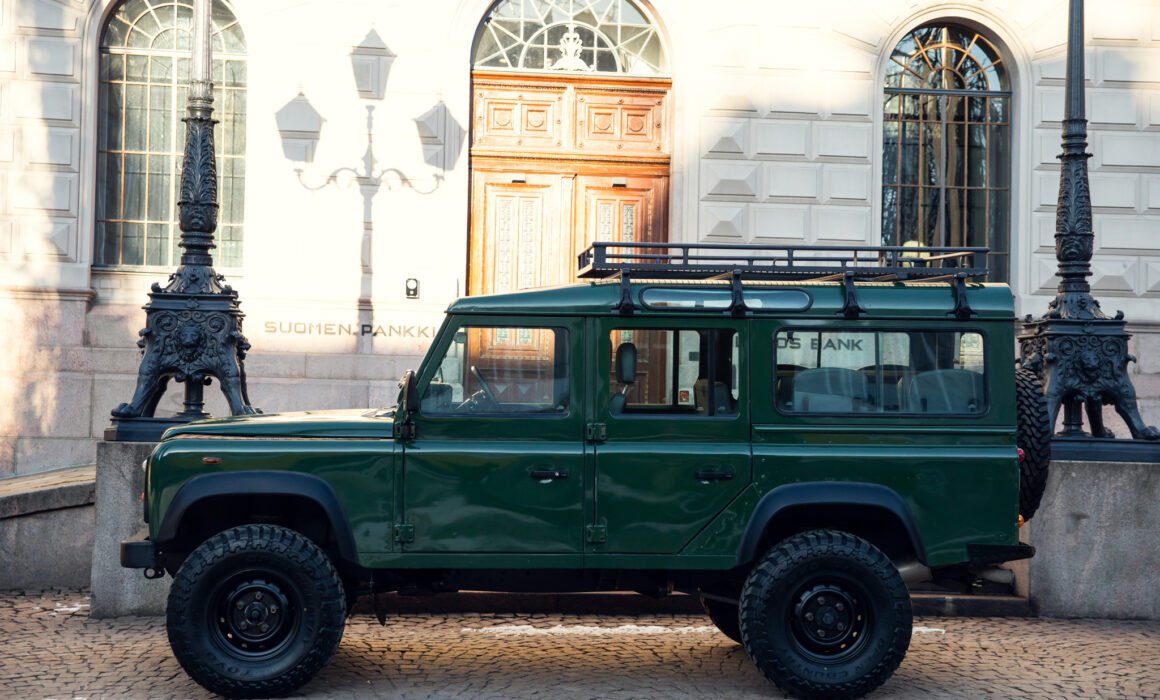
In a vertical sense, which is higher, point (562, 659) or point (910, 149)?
point (910, 149)

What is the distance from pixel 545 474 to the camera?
6570 mm

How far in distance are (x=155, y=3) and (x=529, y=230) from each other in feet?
16.4

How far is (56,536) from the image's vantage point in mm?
9312

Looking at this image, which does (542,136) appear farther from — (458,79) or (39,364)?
(39,364)

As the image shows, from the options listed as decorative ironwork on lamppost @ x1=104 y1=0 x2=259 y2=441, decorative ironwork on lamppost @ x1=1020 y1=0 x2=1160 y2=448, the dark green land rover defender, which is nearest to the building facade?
decorative ironwork on lamppost @ x1=104 y1=0 x2=259 y2=441

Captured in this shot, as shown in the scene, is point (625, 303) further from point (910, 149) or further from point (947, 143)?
point (947, 143)

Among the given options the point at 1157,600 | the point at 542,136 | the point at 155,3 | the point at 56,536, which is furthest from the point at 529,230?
the point at 1157,600

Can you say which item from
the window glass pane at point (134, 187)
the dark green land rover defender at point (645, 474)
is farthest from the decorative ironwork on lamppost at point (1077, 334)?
the window glass pane at point (134, 187)

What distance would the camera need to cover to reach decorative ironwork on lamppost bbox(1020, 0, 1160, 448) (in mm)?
9570

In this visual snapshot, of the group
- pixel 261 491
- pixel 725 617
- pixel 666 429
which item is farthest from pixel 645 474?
pixel 261 491

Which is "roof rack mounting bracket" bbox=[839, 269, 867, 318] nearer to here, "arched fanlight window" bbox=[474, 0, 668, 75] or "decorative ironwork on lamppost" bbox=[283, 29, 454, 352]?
"decorative ironwork on lamppost" bbox=[283, 29, 454, 352]

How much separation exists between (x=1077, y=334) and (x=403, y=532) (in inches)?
232

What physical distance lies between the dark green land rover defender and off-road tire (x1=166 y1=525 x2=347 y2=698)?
12 millimetres

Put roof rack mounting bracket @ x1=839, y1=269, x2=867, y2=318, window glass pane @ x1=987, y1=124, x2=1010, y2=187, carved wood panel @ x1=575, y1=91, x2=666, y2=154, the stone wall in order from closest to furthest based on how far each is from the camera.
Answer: roof rack mounting bracket @ x1=839, y1=269, x2=867, y2=318, the stone wall, carved wood panel @ x1=575, y1=91, x2=666, y2=154, window glass pane @ x1=987, y1=124, x2=1010, y2=187
